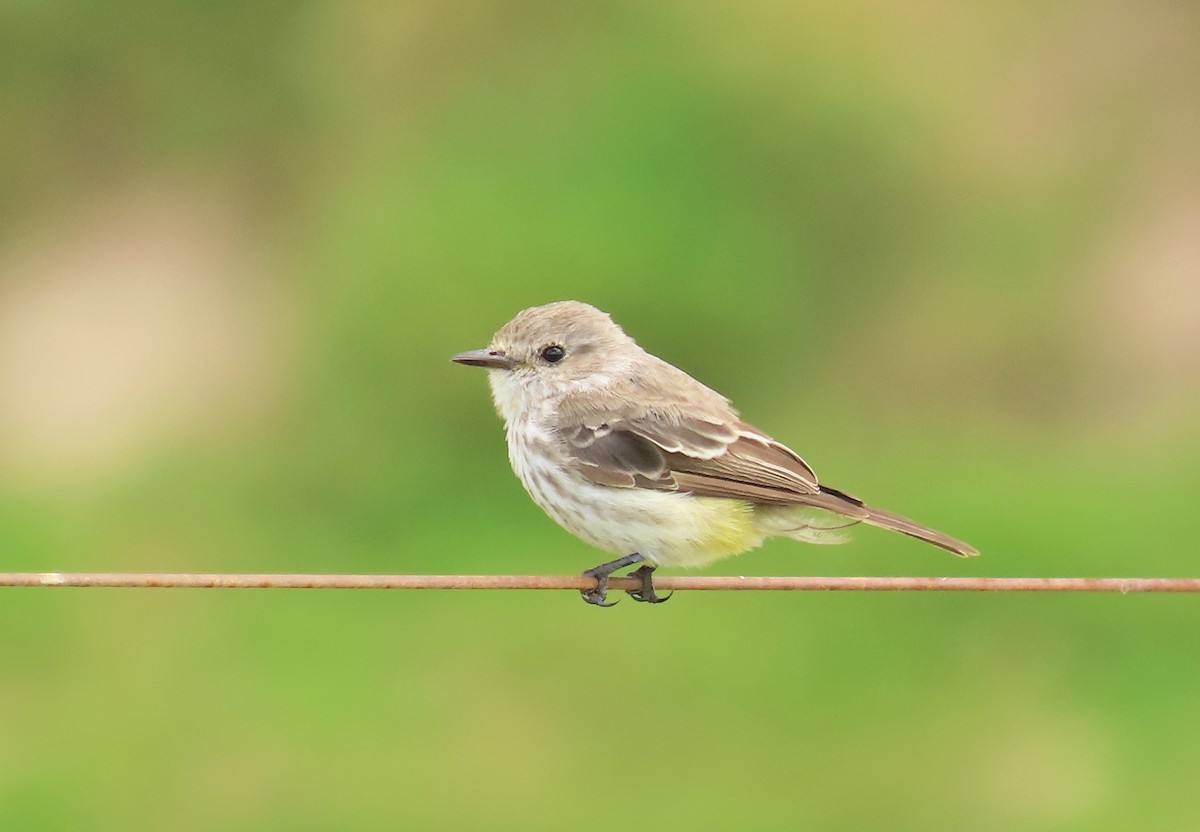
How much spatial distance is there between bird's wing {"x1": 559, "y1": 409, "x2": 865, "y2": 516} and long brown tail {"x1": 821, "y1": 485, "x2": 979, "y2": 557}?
0.11 feet

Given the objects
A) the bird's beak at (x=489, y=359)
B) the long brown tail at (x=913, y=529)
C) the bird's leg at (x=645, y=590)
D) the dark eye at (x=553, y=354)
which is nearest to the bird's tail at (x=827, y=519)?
the long brown tail at (x=913, y=529)

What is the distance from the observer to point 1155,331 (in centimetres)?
1493

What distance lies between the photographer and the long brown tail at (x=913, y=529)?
6.51 meters

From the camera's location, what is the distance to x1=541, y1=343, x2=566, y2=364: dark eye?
7371 mm

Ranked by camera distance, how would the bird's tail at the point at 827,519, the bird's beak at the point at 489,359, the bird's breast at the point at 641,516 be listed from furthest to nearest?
the bird's beak at the point at 489,359 < the bird's breast at the point at 641,516 < the bird's tail at the point at 827,519

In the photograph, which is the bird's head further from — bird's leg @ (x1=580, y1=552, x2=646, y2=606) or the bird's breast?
bird's leg @ (x1=580, y1=552, x2=646, y2=606)

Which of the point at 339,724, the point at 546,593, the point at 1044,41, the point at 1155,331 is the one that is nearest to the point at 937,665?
the point at 546,593

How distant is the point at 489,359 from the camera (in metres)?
7.32

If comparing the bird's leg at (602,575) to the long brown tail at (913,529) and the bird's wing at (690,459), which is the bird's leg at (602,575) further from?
the long brown tail at (913,529)

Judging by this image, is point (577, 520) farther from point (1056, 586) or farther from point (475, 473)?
point (475, 473)

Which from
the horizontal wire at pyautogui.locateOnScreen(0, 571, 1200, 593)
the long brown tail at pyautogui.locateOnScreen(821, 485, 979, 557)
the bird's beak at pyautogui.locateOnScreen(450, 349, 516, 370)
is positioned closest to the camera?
the horizontal wire at pyautogui.locateOnScreen(0, 571, 1200, 593)

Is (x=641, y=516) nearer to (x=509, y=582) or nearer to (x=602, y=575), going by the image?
(x=602, y=575)

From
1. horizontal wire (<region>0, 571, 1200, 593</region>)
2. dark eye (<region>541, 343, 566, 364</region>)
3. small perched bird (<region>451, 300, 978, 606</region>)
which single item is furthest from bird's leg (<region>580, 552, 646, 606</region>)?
dark eye (<region>541, 343, 566, 364</region>)

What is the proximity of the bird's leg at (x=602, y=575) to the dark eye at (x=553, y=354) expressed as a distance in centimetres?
74
